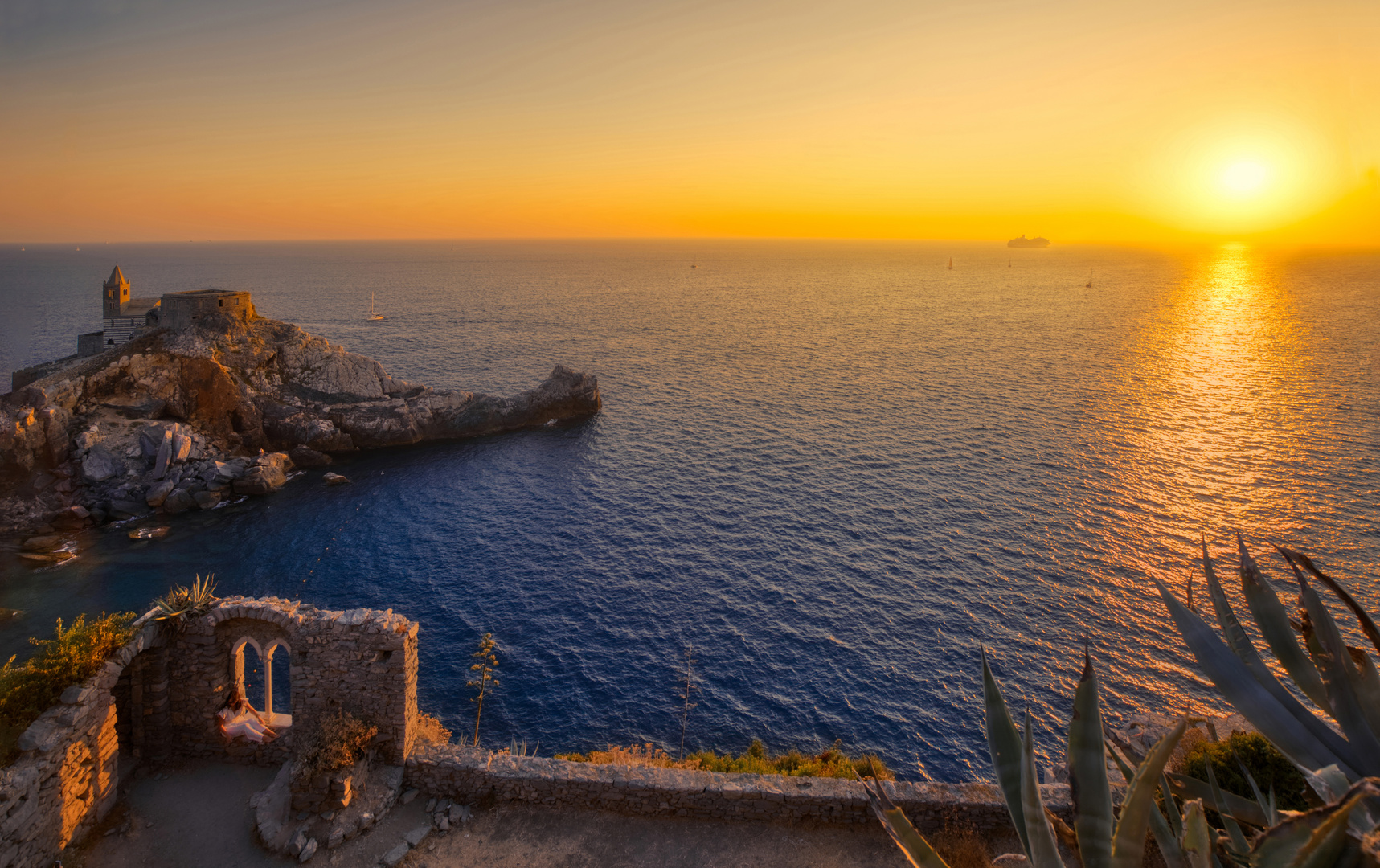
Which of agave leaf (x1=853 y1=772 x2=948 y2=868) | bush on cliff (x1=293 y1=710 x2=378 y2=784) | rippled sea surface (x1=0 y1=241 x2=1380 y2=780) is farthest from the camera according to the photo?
rippled sea surface (x1=0 y1=241 x2=1380 y2=780)

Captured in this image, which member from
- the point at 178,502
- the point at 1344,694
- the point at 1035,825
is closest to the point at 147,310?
the point at 178,502

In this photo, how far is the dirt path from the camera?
1421 cm

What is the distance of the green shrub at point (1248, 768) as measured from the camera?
14.0 meters

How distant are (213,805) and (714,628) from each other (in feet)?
65.7

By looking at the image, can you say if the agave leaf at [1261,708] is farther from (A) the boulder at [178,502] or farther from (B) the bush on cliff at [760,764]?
(A) the boulder at [178,502]

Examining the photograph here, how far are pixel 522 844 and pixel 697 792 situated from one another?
373 cm

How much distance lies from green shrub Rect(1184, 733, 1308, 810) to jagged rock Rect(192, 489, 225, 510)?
167 ft

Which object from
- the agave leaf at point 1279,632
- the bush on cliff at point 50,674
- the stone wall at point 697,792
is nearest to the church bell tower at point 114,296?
the bush on cliff at point 50,674

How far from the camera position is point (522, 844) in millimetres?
14617

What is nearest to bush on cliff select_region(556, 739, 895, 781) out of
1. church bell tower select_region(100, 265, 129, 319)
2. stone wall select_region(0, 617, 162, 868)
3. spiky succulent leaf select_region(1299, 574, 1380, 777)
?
stone wall select_region(0, 617, 162, 868)

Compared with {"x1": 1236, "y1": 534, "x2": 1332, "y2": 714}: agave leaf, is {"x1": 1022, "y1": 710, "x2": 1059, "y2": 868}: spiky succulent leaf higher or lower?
lower

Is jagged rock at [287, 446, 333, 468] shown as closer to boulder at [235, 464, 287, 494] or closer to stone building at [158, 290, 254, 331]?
boulder at [235, 464, 287, 494]

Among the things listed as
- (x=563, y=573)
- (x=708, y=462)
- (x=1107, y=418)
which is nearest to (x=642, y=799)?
(x=563, y=573)

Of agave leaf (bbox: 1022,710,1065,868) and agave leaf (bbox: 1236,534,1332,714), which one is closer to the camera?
agave leaf (bbox: 1022,710,1065,868)
